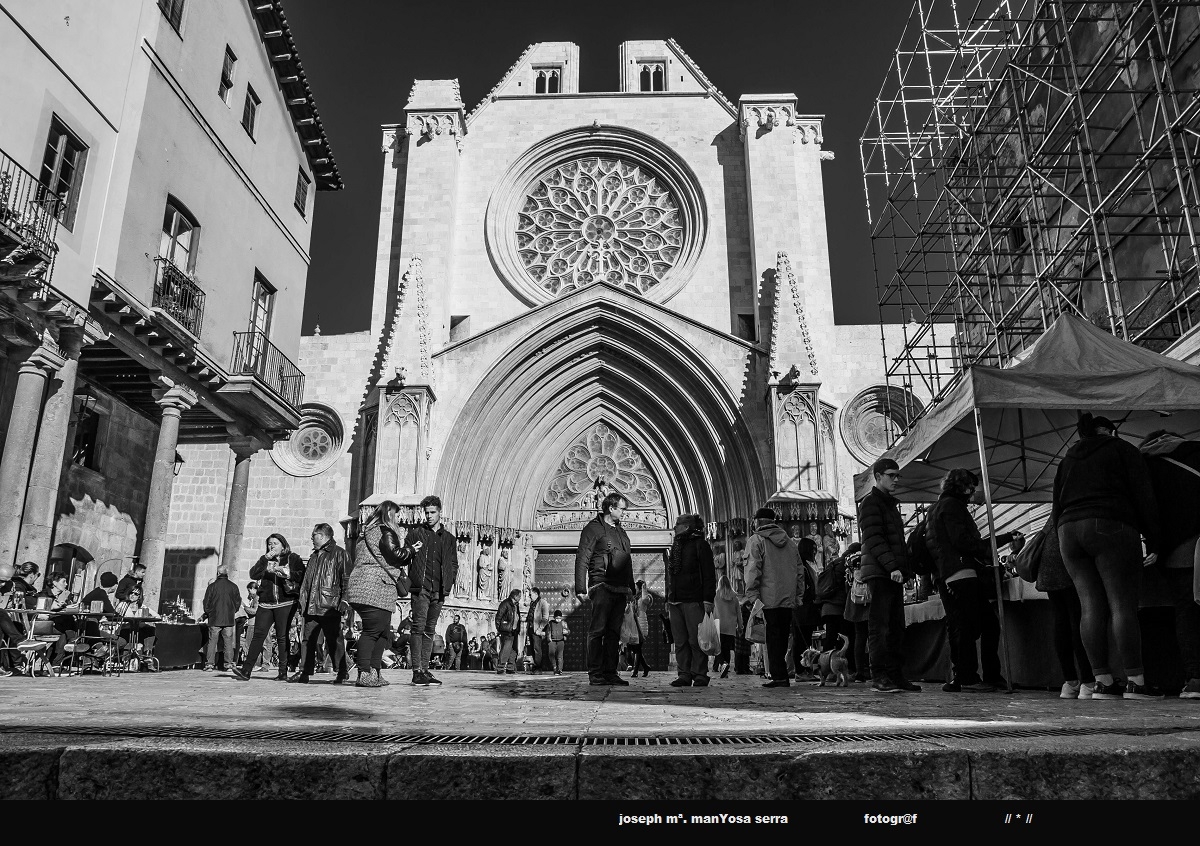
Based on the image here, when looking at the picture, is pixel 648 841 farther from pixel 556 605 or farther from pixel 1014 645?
pixel 556 605

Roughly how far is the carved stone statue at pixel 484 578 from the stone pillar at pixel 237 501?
454cm

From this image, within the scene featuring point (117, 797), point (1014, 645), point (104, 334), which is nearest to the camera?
point (117, 797)

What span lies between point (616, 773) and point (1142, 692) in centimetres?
430

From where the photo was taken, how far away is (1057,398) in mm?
7309

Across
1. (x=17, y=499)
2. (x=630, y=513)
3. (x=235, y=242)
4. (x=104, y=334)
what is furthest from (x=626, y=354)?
(x=17, y=499)

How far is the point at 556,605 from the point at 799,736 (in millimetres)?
16371

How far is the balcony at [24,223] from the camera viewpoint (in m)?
10.1

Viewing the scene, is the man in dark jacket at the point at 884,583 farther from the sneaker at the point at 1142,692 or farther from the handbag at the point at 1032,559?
the sneaker at the point at 1142,692

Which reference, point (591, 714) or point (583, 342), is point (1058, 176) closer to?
point (583, 342)

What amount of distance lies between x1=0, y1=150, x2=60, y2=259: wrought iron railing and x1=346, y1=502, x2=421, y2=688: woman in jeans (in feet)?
20.4

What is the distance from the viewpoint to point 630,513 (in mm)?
19328

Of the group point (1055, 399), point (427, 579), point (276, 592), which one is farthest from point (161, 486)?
point (1055, 399)

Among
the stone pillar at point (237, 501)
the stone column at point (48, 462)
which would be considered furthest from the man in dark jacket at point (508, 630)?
the stone column at point (48, 462)

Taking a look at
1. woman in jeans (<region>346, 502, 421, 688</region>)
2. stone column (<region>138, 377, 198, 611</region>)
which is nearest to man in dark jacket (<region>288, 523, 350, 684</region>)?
woman in jeans (<region>346, 502, 421, 688</region>)
